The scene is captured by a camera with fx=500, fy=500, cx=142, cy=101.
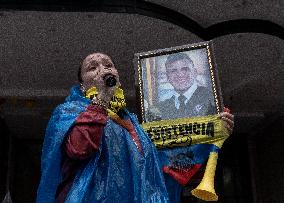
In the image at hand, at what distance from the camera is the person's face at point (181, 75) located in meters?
3.42

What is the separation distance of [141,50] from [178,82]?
2915 millimetres

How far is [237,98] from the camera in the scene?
789 centimetres

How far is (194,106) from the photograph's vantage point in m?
3.24

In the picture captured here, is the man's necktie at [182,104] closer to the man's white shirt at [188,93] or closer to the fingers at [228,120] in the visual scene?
the man's white shirt at [188,93]

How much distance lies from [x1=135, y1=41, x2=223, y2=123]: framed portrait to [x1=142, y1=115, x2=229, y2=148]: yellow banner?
0.14 metres

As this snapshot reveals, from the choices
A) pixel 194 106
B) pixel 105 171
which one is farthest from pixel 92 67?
pixel 194 106

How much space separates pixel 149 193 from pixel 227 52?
4.52 metres

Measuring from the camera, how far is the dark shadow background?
18.0 ft

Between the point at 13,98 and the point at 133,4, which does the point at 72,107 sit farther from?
the point at 13,98

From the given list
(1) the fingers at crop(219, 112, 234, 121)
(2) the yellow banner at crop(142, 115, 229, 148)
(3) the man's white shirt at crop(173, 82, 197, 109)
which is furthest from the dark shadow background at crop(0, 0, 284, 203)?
(1) the fingers at crop(219, 112, 234, 121)

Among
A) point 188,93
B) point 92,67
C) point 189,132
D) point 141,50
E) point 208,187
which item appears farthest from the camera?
point 141,50

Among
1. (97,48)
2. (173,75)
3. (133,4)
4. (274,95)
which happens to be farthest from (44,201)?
(274,95)

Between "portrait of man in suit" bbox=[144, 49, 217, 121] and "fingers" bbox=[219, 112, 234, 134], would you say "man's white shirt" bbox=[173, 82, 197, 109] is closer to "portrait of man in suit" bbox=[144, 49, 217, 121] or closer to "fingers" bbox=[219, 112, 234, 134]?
"portrait of man in suit" bbox=[144, 49, 217, 121]

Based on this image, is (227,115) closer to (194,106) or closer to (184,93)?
(194,106)
